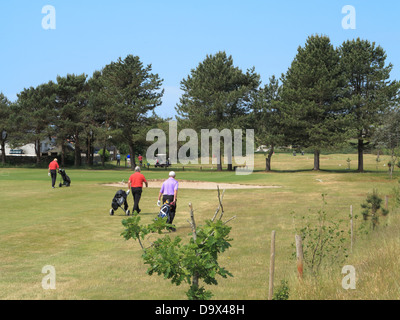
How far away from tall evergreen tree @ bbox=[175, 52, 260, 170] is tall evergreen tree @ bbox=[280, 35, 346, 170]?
790 centimetres

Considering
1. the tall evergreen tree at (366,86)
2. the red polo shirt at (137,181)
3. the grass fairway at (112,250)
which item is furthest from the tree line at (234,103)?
the red polo shirt at (137,181)

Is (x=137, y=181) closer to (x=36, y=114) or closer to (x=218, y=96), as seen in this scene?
(x=218, y=96)

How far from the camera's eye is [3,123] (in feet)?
254

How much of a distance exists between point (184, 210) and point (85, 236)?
836 cm

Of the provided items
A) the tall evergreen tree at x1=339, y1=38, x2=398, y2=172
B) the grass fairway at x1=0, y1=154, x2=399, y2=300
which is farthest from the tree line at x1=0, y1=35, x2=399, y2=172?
the grass fairway at x1=0, y1=154, x2=399, y2=300

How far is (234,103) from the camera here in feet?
234

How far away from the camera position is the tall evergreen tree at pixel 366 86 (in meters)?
61.5

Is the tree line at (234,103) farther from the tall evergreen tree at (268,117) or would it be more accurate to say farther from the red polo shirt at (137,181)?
the red polo shirt at (137,181)

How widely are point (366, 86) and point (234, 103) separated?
19851 millimetres

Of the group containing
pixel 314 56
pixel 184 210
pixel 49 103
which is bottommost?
pixel 184 210

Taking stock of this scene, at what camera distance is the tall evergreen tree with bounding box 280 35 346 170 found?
2436 inches

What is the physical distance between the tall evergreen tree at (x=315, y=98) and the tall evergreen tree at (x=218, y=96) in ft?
25.9

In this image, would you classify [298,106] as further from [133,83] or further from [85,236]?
[85,236]
